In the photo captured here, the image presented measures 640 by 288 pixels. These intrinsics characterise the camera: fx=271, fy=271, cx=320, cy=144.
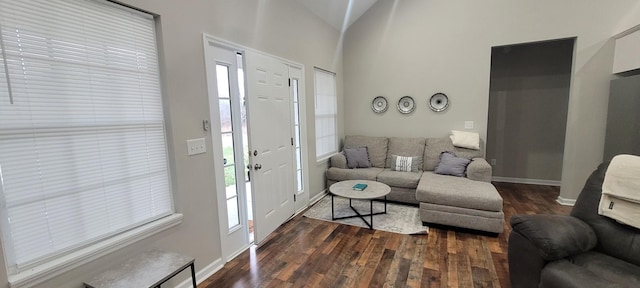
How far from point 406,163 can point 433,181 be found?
0.68 meters

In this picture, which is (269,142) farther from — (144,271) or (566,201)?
(566,201)

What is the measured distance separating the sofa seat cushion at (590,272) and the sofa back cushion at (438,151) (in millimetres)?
2418

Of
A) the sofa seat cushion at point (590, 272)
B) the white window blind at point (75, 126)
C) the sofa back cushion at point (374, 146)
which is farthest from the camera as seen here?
the sofa back cushion at point (374, 146)

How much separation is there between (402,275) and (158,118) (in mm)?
2239

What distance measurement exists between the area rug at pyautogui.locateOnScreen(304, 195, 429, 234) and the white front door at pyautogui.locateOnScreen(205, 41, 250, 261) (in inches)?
44.8

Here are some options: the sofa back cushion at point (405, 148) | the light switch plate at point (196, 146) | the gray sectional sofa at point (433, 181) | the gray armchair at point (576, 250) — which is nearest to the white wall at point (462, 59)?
the sofa back cushion at point (405, 148)

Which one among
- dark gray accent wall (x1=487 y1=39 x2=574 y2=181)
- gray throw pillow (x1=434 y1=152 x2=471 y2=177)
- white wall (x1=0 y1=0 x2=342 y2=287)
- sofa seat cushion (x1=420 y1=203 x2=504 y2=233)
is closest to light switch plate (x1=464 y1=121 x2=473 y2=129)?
gray throw pillow (x1=434 y1=152 x2=471 y2=177)

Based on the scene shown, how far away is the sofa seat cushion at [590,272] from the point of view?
141 cm

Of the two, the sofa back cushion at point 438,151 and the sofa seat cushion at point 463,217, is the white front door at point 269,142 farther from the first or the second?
the sofa back cushion at point 438,151

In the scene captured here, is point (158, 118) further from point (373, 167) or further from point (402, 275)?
point (373, 167)

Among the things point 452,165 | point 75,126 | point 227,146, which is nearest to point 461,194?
point 452,165

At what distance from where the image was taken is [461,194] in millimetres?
2975

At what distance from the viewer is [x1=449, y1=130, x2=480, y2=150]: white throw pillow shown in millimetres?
3953

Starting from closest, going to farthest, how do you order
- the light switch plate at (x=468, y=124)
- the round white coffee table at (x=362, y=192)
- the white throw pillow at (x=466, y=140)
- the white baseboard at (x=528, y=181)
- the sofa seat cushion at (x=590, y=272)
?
the sofa seat cushion at (x=590, y=272), the round white coffee table at (x=362, y=192), the white throw pillow at (x=466, y=140), the light switch plate at (x=468, y=124), the white baseboard at (x=528, y=181)
